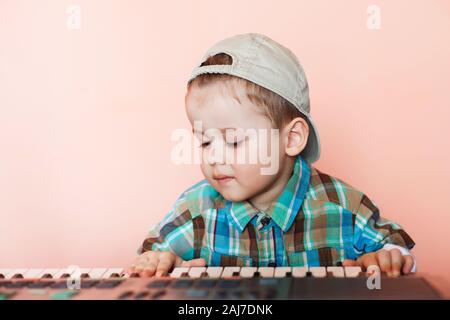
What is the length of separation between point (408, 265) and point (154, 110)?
40.0 inches

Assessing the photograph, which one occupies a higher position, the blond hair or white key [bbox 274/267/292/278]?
the blond hair

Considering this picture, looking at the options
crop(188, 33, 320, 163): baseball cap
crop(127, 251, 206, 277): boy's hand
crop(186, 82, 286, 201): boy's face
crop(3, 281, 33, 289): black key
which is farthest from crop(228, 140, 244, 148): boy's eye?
crop(3, 281, 33, 289): black key

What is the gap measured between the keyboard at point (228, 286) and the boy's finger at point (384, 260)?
0.36 feet

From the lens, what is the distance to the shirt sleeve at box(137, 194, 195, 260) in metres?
1.44

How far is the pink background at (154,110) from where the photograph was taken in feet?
6.40

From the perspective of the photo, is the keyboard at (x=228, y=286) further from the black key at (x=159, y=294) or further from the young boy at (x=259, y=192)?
the young boy at (x=259, y=192)

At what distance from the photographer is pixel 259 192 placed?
4.60 feet

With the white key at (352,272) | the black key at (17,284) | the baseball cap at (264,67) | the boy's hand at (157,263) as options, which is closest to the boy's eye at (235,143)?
the baseball cap at (264,67)

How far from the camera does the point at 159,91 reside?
2020 mm

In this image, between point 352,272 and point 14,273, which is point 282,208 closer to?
point 352,272

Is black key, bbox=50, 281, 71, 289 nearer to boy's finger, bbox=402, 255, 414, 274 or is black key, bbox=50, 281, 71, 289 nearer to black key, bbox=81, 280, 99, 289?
black key, bbox=81, 280, 99, 289

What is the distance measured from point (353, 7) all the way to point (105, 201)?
2.91ft
